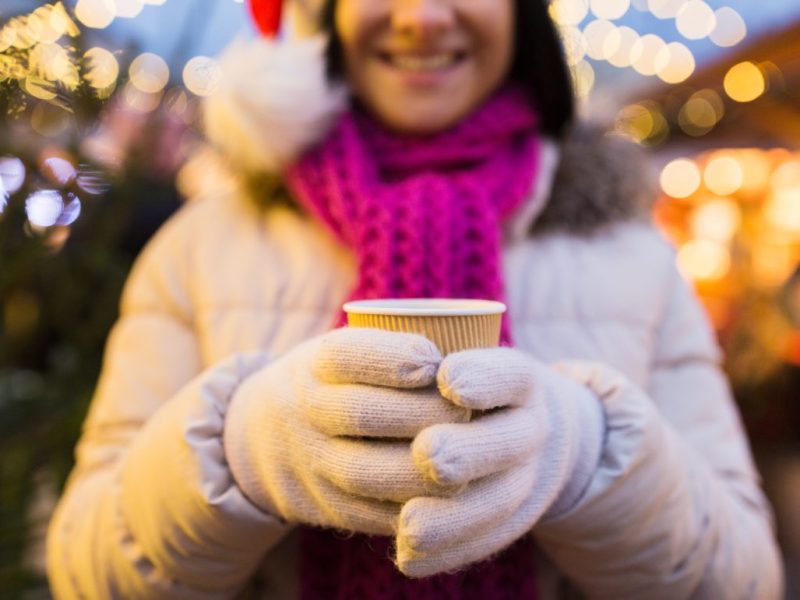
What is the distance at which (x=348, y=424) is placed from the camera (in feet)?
A: 2.03

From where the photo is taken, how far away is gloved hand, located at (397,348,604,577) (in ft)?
1.92

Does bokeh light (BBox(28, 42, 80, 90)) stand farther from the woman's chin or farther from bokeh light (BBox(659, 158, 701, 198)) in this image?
bokeh light (BBox(659, 158, 701, 198))

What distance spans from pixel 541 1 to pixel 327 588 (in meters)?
0.92

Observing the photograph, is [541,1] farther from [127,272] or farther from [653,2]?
[653,2]

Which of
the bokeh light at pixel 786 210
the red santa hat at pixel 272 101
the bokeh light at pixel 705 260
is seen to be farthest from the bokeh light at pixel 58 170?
the bokeh light at pixel 786 210

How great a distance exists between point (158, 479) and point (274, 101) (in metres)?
0.55

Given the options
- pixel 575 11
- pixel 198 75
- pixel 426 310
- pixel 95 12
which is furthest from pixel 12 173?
pixel 575 11

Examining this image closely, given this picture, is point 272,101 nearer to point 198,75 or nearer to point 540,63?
point 198,75

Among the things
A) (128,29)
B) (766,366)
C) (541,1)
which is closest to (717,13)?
(766,366)

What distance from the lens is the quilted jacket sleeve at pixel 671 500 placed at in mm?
783

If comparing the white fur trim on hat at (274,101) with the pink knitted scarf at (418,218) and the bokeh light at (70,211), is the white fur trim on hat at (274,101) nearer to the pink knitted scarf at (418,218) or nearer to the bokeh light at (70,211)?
the pink knitted scarf at (418,218)

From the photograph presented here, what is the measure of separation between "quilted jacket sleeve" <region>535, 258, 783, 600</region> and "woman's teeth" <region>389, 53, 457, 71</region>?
50 centimetres

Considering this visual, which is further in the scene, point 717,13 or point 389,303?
point 717,13

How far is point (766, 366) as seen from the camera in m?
3.53
